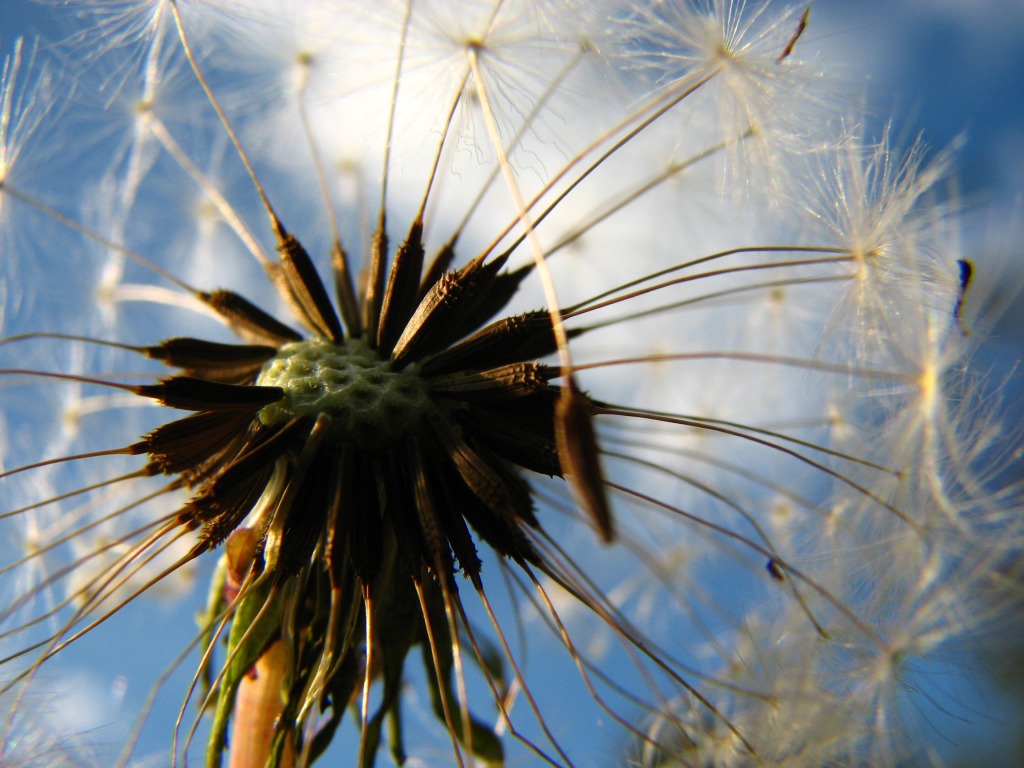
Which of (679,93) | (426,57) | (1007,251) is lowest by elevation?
(1007,251)

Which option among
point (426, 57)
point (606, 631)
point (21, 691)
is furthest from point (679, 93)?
point (21, 691)

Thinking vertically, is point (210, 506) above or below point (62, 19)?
below

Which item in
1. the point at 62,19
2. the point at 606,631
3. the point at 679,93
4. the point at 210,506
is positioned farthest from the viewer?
the point at 606,631

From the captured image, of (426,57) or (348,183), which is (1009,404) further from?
(348,183)

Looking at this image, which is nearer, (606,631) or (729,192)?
(729,192)

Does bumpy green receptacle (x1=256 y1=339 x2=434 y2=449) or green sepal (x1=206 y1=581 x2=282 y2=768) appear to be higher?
bumpy green receptacle (x1=256 y1=339 x2=434 y2=449)

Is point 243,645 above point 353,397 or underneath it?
underneath

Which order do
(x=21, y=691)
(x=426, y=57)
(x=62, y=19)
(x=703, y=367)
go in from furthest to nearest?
(x=703, y=367), (x=62, y=19), (x=426, y=57), (x=21, y=691)

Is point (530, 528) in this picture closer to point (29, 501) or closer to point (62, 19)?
point (29, 501)

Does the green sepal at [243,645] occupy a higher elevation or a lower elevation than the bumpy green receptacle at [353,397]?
lower
